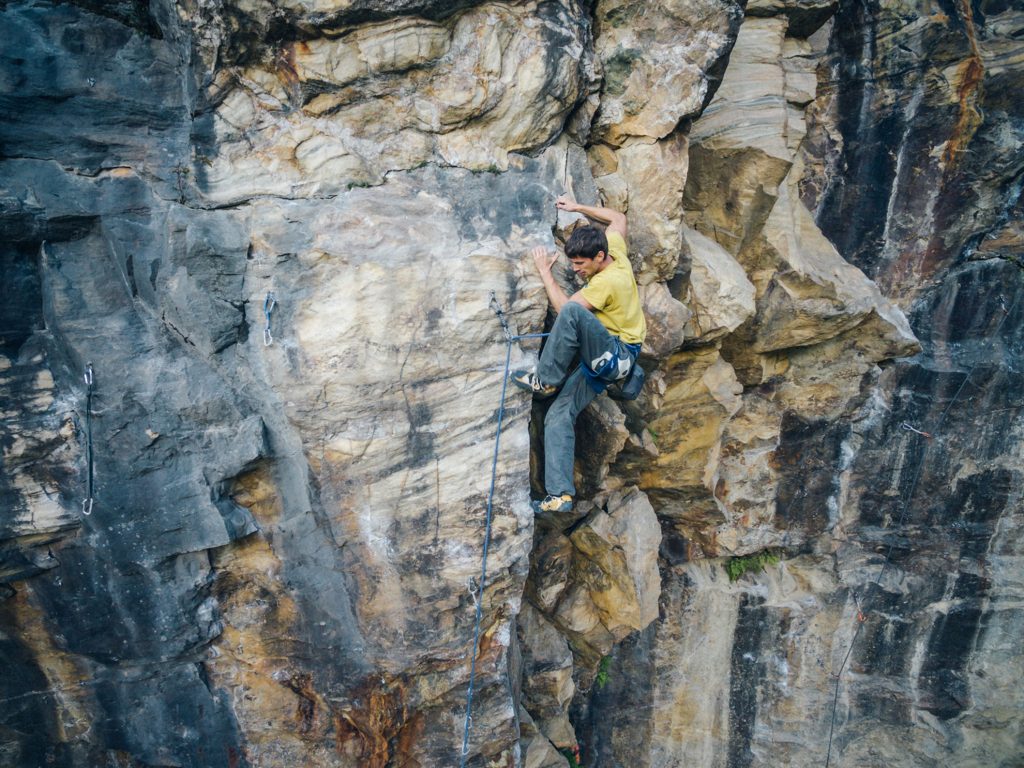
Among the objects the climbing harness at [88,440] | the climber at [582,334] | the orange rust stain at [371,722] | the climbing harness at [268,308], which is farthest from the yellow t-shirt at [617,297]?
the climbing harness at [88,440]

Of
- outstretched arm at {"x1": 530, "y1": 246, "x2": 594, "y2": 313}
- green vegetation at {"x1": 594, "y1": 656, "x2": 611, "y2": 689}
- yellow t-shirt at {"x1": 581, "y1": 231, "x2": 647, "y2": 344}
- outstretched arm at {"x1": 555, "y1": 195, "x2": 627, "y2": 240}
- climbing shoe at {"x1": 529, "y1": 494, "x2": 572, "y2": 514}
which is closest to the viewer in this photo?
yellow t-shirt at {"x1": 581, "y1": 231, "x2": 647, "y2": 344}

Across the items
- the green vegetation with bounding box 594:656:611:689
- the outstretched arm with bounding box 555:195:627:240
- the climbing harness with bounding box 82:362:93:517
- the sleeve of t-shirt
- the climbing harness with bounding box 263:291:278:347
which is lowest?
the green vegetation with bounding box 594:656:611:689

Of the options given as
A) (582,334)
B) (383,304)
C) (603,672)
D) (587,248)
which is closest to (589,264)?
(587,248)

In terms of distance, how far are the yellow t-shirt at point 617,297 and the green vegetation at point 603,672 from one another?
206 inches

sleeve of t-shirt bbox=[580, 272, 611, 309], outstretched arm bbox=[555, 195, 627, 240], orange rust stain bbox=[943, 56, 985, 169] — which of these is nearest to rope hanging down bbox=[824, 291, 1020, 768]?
orange rust stain bbox=[943, 56, 985, 169]

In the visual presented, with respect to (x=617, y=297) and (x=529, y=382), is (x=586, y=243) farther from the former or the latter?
(x=529, y=382)

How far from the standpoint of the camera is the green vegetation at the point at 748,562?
927 centimetres

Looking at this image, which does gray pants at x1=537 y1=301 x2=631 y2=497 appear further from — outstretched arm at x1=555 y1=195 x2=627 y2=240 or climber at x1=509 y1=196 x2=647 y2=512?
outstretched arm at x1=555 y1=195 x2=627 y2=240

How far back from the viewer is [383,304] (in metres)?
5.46

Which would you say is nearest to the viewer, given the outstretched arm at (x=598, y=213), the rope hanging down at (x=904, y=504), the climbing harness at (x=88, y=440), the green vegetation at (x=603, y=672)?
the climbing harness at (x=88, y=440)

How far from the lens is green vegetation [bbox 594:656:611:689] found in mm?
9180

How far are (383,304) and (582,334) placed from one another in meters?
1.58

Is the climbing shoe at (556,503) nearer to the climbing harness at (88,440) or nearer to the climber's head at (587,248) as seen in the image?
the climber's head at (587,248)

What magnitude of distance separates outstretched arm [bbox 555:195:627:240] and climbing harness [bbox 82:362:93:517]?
3.90 m
